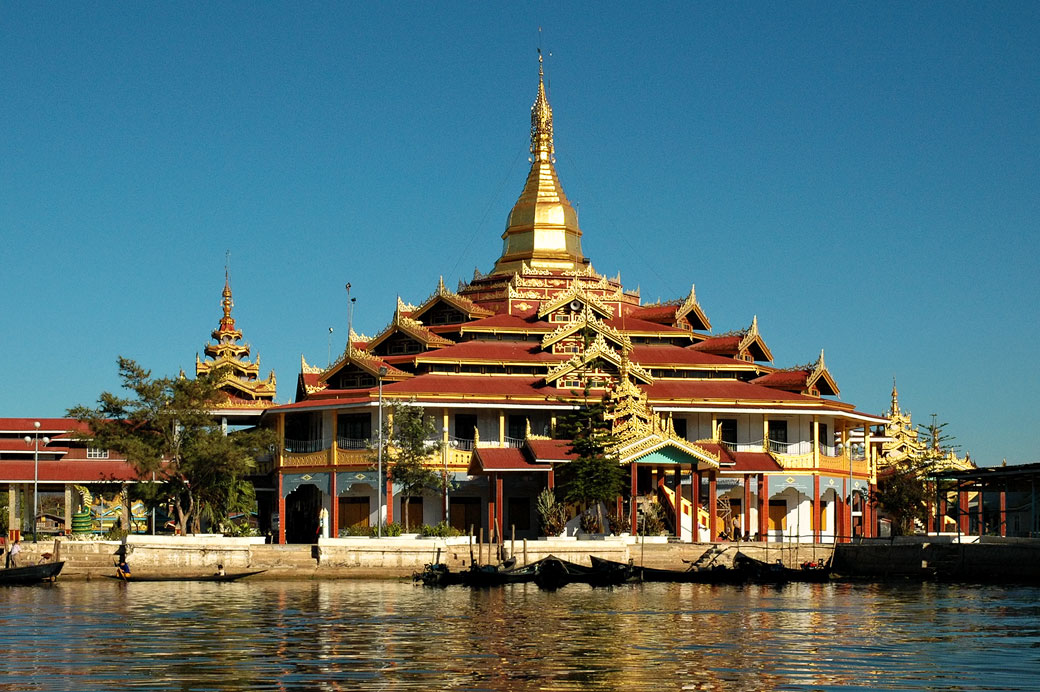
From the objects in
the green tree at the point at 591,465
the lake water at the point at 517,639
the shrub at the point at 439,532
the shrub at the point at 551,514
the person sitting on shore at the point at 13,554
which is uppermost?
the green tree at the point at 591,465

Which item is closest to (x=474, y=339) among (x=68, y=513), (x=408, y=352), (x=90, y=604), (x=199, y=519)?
(x=408, y=352)

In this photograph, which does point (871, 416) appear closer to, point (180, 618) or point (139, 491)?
point (139, 491)

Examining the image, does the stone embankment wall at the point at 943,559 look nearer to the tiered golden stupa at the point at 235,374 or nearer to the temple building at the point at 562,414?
the temple building at the point at 562,414

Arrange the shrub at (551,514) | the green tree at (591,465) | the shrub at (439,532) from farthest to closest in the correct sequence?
the shrub at (551,514)
the shrub at (439,532)
the green tree at (591,465)

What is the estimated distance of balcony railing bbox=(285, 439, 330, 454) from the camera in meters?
60.7

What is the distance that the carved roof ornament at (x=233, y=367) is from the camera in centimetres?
7506

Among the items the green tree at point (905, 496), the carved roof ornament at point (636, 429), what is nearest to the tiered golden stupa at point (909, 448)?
the green tree at point (905, 496)

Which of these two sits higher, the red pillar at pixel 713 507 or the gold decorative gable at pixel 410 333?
the gold decorative gable at pixel 410 333

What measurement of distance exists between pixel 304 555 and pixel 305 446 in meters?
12.8

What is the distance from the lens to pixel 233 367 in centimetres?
7975

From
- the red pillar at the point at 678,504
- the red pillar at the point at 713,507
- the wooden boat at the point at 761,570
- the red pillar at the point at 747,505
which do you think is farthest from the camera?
the red pillar at the point at 747,505

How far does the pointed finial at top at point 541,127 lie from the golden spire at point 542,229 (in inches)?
3.3

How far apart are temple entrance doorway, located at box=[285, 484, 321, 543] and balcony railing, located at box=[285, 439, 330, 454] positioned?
6.12 ft

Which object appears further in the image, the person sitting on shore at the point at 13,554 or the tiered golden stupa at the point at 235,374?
the tiered golden stupa at the point at 235,374
